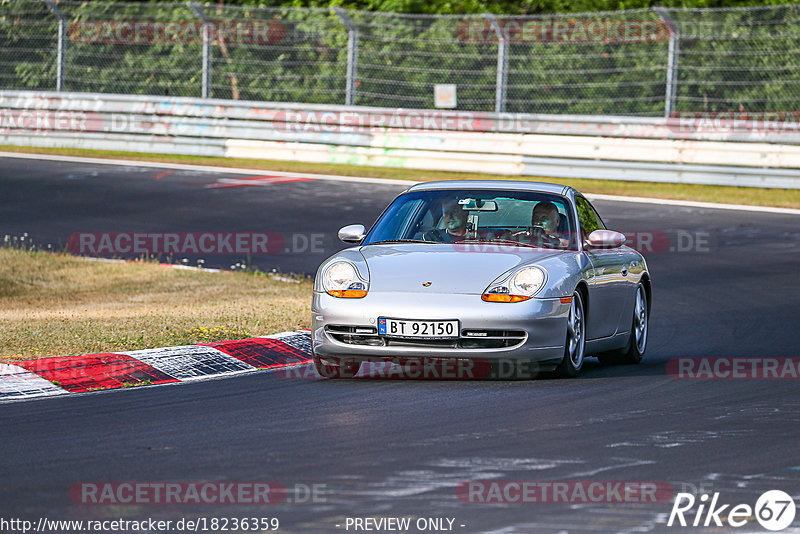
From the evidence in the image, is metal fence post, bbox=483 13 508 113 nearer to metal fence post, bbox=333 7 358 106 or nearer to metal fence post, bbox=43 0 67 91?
metal fence post, bbox=333 7 358 106

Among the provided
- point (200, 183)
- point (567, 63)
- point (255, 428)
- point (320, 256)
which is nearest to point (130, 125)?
point (200, 183)

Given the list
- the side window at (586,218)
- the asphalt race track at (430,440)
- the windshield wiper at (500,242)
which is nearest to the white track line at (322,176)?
the asphalt race track at (430,440)

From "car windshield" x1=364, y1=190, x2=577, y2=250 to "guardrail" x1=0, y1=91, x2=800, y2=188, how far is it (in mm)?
12920

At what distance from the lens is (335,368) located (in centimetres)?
873

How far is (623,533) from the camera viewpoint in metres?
4.78

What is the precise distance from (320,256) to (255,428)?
32.3 feet

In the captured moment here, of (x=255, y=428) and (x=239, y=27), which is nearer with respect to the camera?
(x=255, y=428)

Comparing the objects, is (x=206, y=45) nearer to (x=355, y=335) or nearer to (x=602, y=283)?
(x=602, y=283)

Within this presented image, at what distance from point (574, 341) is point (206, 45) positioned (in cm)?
1790

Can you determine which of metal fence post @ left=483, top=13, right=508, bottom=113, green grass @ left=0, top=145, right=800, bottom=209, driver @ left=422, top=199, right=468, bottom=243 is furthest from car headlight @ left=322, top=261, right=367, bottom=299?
metal fence post @ left=483, top=13, right=508, bottom=113

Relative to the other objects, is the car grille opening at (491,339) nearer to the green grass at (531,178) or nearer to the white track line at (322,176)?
the white track line at (322,176)

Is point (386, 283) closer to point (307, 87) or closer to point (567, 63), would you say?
point (567, 63)

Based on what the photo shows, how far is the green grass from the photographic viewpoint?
2144 centimetres

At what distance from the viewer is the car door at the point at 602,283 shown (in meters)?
9.22
